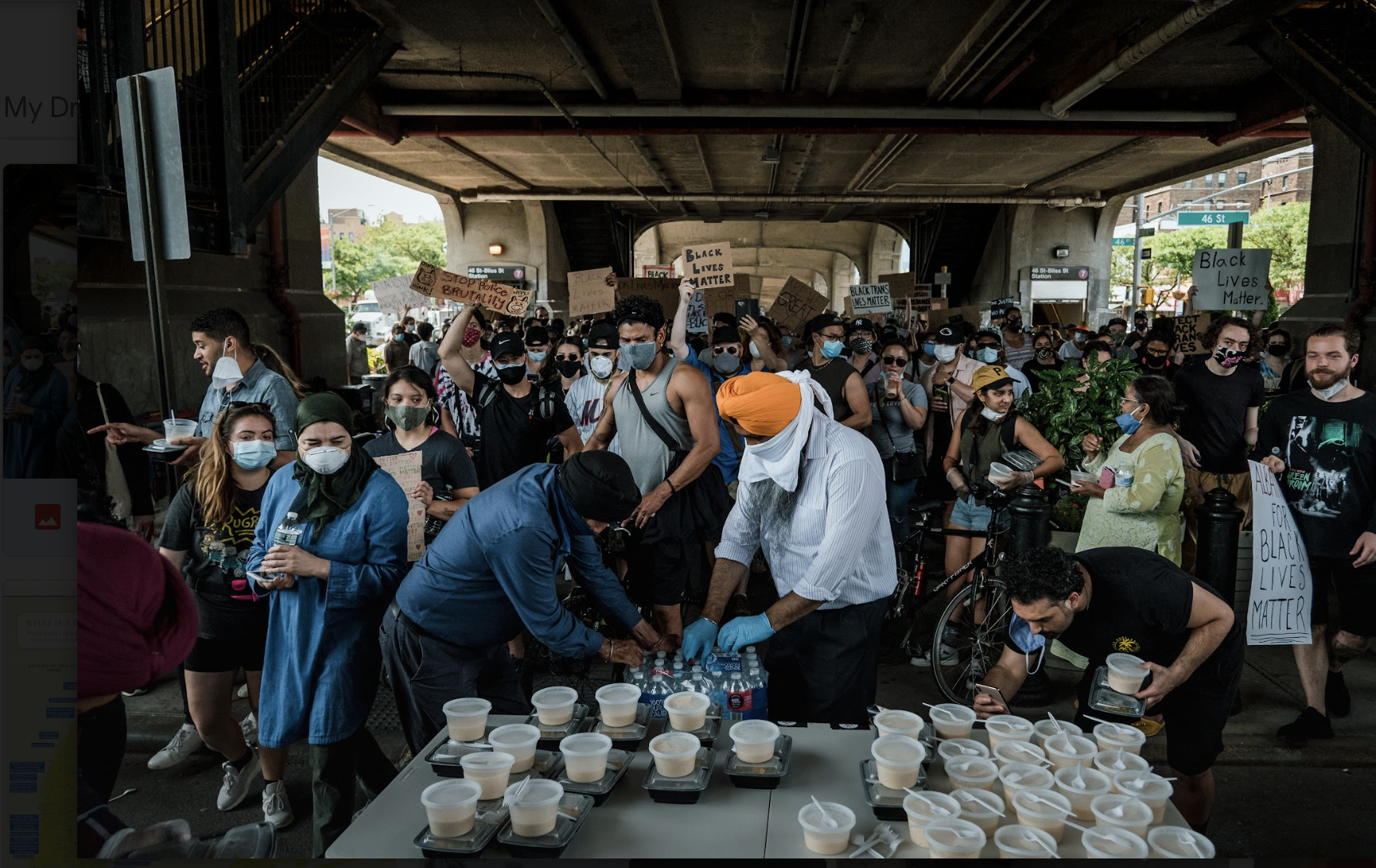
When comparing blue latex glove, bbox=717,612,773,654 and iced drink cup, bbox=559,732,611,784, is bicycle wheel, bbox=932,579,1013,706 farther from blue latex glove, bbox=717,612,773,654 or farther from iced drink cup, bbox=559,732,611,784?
iced drink cup, bbox=559,732,611,784

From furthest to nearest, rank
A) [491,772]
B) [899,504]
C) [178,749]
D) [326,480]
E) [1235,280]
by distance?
[1235,280], [899,504], [178,749], [326,480], [491,772]

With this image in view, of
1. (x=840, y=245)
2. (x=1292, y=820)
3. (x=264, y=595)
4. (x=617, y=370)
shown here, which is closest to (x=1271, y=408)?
(x=1292, y=820)

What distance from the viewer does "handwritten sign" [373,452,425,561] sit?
4035 millimetres

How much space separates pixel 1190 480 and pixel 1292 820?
9.23ft

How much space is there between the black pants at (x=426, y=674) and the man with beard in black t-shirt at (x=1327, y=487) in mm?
4108

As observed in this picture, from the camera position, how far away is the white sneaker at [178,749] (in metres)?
4.29

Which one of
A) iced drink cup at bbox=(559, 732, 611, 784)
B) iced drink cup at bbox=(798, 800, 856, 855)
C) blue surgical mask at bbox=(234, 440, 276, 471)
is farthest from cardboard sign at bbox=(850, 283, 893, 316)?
iced drink cup at bbox=(798, 800, 856, 855)

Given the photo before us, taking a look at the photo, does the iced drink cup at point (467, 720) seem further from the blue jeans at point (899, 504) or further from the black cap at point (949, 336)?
the black cap at point (949, 336)

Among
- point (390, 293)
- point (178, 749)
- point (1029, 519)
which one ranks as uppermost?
point (390, 293)

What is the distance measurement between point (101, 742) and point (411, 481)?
1675 mm

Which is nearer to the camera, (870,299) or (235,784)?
(235,784)

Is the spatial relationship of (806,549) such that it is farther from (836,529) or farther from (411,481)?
(411,481)

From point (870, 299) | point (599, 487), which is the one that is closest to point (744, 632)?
point (599, 487)

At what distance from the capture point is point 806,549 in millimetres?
3252
